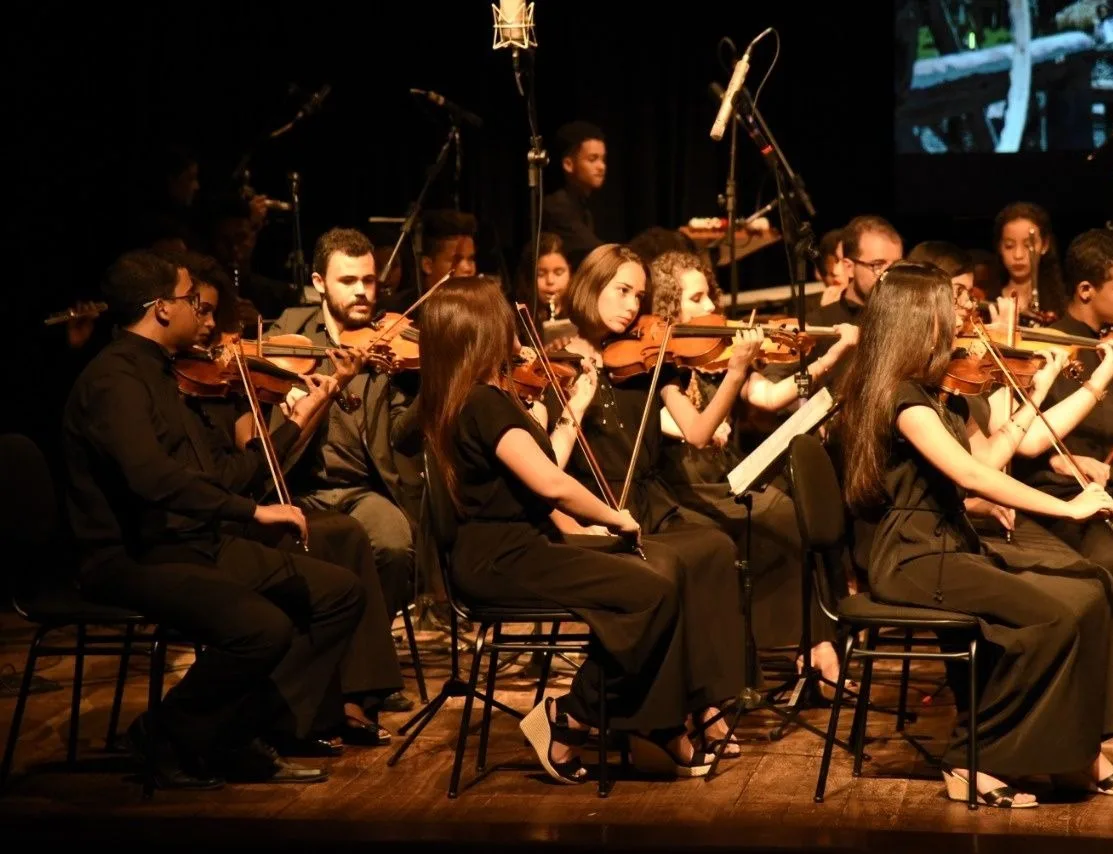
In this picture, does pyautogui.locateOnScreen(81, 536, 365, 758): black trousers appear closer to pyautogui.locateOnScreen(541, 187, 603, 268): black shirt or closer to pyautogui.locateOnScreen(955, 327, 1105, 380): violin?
pyautogui.locateOnScreen(955, 327, 1105, 380): violin

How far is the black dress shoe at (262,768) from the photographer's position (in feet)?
13.8

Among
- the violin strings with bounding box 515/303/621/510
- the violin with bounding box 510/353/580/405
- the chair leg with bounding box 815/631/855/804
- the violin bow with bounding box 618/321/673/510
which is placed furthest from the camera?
the violin with bounding box 510/353/580/405

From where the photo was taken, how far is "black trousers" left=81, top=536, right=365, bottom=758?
4.02m

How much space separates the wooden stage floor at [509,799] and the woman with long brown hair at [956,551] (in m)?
0.17

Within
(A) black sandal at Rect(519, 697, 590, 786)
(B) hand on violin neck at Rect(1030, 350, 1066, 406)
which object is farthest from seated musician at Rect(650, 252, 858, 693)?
(A) black sandal at Rect(519, 697, 590, 786)

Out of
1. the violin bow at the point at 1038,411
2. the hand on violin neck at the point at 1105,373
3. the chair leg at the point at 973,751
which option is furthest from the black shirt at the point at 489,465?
the hand on violin neck at the point at 1105,373

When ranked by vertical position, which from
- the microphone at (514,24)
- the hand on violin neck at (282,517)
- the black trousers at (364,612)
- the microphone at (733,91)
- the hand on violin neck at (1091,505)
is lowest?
the black trousers at (364,612)

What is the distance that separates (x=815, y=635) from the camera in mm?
5090

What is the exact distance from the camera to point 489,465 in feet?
13.5

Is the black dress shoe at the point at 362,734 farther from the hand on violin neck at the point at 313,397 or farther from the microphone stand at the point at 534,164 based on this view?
the microphone stand at the point at 534,164

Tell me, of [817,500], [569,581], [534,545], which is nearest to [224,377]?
[534,545]

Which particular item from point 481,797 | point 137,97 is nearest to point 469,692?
point 481,797

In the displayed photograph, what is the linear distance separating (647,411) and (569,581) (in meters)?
0.89

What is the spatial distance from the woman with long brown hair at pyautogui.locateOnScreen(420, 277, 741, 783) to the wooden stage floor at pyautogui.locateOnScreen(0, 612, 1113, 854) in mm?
181
